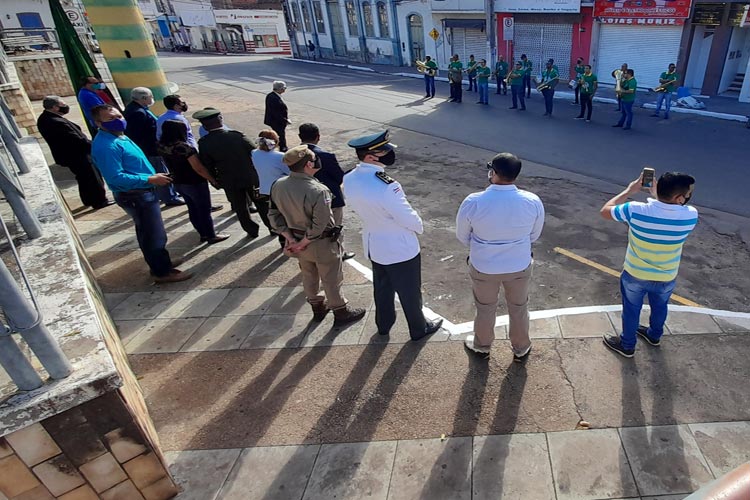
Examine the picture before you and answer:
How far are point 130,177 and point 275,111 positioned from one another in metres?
5.70

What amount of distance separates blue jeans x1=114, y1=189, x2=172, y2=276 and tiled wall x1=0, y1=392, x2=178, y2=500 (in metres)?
3.00

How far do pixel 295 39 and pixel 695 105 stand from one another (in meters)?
30.5

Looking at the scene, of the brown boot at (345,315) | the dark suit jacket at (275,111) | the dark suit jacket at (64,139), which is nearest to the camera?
the brown boot at (345,315)

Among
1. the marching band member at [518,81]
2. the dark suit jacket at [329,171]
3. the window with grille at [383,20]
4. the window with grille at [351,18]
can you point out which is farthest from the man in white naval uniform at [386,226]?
the window with grille at [351,18]

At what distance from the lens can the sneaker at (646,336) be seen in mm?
3861

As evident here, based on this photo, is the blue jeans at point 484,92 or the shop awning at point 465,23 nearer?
the blue jeans at point 484,92

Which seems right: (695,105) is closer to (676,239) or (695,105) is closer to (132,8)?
(676,239)

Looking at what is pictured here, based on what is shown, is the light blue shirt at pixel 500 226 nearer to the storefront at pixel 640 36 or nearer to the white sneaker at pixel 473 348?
the white sneaker at pixel 473 348

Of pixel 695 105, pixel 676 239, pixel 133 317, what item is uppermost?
pixel 676 239

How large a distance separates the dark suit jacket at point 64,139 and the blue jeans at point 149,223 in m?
2.95

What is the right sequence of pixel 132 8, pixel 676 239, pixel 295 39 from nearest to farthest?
pixel 676 239 < pixel 132 8 < pixel 295 39

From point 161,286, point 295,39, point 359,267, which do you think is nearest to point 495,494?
point 359,267

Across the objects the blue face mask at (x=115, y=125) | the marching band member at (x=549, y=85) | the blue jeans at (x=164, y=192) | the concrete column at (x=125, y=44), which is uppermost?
the concrete column at (x=125, y=44)

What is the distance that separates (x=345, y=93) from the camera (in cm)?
1962
